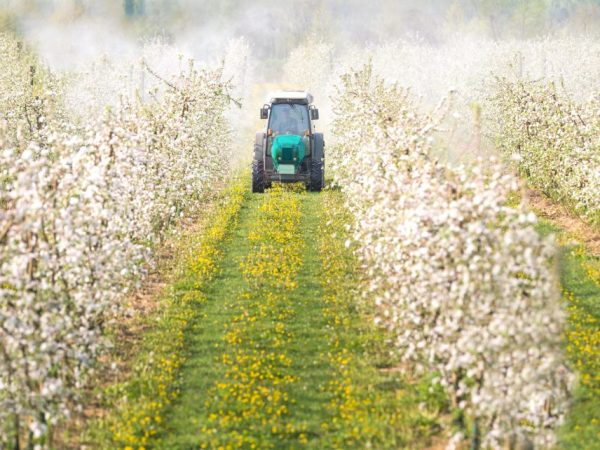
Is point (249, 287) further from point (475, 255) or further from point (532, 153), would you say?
point (532, 153)

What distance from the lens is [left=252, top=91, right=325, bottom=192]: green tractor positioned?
2955cm

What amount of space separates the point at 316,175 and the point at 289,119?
2.21m

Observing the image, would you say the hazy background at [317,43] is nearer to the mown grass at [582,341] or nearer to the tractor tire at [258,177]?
the tractor tire at [258,177]

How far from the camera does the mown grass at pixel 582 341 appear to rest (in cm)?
1103

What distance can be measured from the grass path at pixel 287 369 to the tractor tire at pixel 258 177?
9.35 m

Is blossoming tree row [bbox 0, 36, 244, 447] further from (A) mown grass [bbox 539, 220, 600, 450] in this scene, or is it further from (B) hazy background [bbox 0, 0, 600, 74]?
(B) hazy background [bbox 0, 0, 600, 74]

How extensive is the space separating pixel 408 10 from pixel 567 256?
12078cm

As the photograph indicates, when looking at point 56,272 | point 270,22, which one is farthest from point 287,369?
point 270,22

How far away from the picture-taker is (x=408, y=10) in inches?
5344

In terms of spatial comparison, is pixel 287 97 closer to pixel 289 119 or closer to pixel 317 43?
pixel 289 119

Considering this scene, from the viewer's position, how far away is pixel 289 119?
30000 millimetres

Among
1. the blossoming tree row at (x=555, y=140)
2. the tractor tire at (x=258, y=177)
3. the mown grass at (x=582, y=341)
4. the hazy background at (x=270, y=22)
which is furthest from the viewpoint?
the hazy background at (x=270, y=22)

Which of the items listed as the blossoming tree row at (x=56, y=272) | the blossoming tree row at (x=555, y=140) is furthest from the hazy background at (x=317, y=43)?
the blossoming tree row at (x=56, y=272)

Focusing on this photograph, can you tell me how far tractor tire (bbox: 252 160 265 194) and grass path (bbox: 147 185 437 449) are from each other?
935cm
